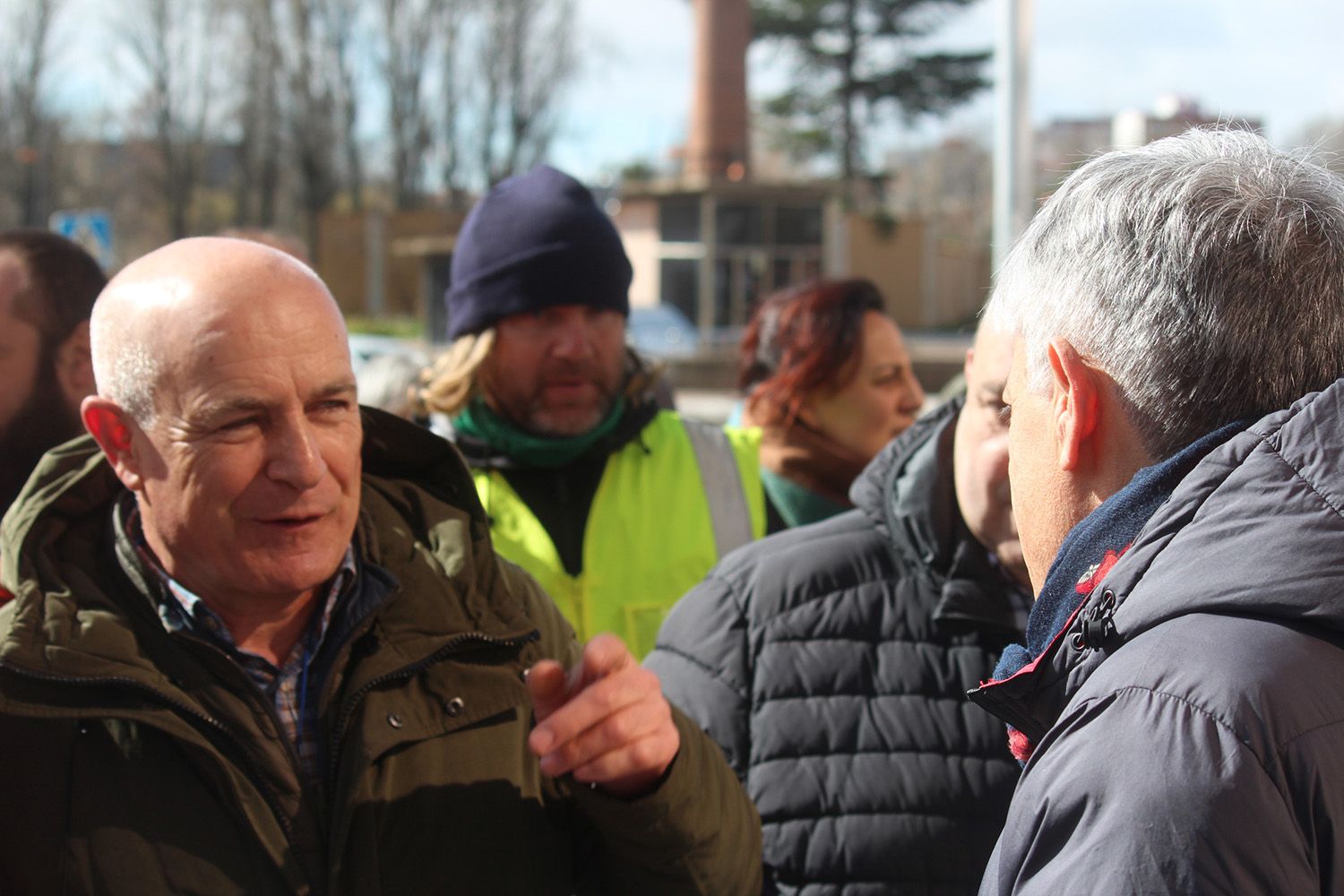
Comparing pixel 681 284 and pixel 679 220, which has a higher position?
pixel 679 220

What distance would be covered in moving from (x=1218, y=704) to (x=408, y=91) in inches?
1908

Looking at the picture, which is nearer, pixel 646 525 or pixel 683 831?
pixel 683 831

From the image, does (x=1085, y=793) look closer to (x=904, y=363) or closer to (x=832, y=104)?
(x=904, y=363)

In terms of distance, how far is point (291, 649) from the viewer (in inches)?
85.0

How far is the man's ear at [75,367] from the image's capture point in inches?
117

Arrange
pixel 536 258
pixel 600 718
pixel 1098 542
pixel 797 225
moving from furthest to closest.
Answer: pixel 797 225 → pixel 536 258 → pixel 600 718 → pixel 1098 542

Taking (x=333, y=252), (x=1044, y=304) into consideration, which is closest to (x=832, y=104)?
(x=333, y=252)

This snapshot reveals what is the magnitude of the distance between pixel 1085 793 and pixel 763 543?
4.53 ft

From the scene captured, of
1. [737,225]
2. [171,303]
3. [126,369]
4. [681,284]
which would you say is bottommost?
[681,284]

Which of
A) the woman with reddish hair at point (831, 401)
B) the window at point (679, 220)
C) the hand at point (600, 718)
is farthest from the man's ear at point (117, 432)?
the window at point (679, 220)

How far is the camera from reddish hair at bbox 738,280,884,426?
4.11 meters

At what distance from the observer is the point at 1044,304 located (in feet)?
5.13

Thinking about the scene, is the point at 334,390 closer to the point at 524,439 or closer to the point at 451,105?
the point at 524,439

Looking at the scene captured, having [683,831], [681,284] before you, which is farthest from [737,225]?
[683,831]
